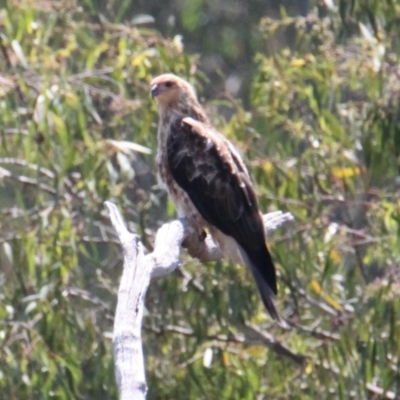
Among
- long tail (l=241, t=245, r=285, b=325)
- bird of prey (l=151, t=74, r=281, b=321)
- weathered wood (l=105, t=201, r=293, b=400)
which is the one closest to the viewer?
weathered wood (l=105, t=201, r=293, b=400)

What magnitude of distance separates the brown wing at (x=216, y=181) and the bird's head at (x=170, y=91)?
5.1 inches

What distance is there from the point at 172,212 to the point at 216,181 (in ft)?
1.90

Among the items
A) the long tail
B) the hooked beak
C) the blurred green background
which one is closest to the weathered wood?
the long tail

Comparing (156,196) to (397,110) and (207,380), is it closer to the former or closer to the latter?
(207,380)

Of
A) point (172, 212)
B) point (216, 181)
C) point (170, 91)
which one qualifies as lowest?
point (172, 212)

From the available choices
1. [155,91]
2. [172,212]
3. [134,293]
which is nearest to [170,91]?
[155,91]

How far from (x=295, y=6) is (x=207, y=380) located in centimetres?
566

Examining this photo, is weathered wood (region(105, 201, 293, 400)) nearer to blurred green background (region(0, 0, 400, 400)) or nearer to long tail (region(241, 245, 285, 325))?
long tail (region(241, 245, 285, 325))

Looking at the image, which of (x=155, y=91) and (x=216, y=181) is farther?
(x=155, y=91)

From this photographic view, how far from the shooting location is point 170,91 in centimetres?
468

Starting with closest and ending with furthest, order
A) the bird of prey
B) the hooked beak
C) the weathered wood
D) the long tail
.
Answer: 1. the weathered wood
2. the long tail
3. the bird of prey
4. the hooked beak

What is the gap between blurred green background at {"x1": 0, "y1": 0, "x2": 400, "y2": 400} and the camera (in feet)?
15.4

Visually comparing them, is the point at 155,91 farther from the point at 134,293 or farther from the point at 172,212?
the point at 134,293

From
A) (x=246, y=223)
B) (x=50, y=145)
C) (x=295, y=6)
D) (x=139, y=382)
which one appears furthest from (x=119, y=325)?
(x=295, y=6)
